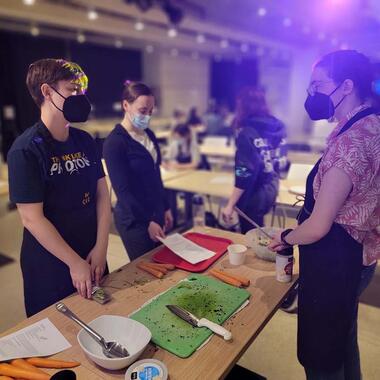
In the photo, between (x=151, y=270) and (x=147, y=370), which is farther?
(x=151, y=270)

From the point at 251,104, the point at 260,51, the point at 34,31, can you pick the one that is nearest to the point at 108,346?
the point at 251,104

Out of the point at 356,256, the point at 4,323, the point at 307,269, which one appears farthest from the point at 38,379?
the point at 4,323

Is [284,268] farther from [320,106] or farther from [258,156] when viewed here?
[258,156]

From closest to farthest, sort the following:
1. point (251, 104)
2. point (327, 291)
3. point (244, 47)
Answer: point (327, 291) → point (251, 104) → point (244, 47)

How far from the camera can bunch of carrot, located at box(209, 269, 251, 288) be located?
1.30 metres

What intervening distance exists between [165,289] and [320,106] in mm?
790

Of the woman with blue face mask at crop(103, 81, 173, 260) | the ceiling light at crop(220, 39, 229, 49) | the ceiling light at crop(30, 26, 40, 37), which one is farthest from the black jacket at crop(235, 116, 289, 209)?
the ceiling light at crop(220, 39, 229, 49)

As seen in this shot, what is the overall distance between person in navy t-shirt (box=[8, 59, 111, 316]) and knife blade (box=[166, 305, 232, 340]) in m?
0.32

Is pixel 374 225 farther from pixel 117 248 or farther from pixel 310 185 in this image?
pixel 117 248

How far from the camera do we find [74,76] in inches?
50.7

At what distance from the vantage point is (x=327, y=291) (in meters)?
1.14

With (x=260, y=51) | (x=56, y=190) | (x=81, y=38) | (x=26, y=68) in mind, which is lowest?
(x=56, y=190)

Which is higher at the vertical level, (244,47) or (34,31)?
(244,47)

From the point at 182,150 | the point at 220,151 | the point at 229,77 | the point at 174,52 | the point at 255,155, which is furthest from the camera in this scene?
the point at 229,77
